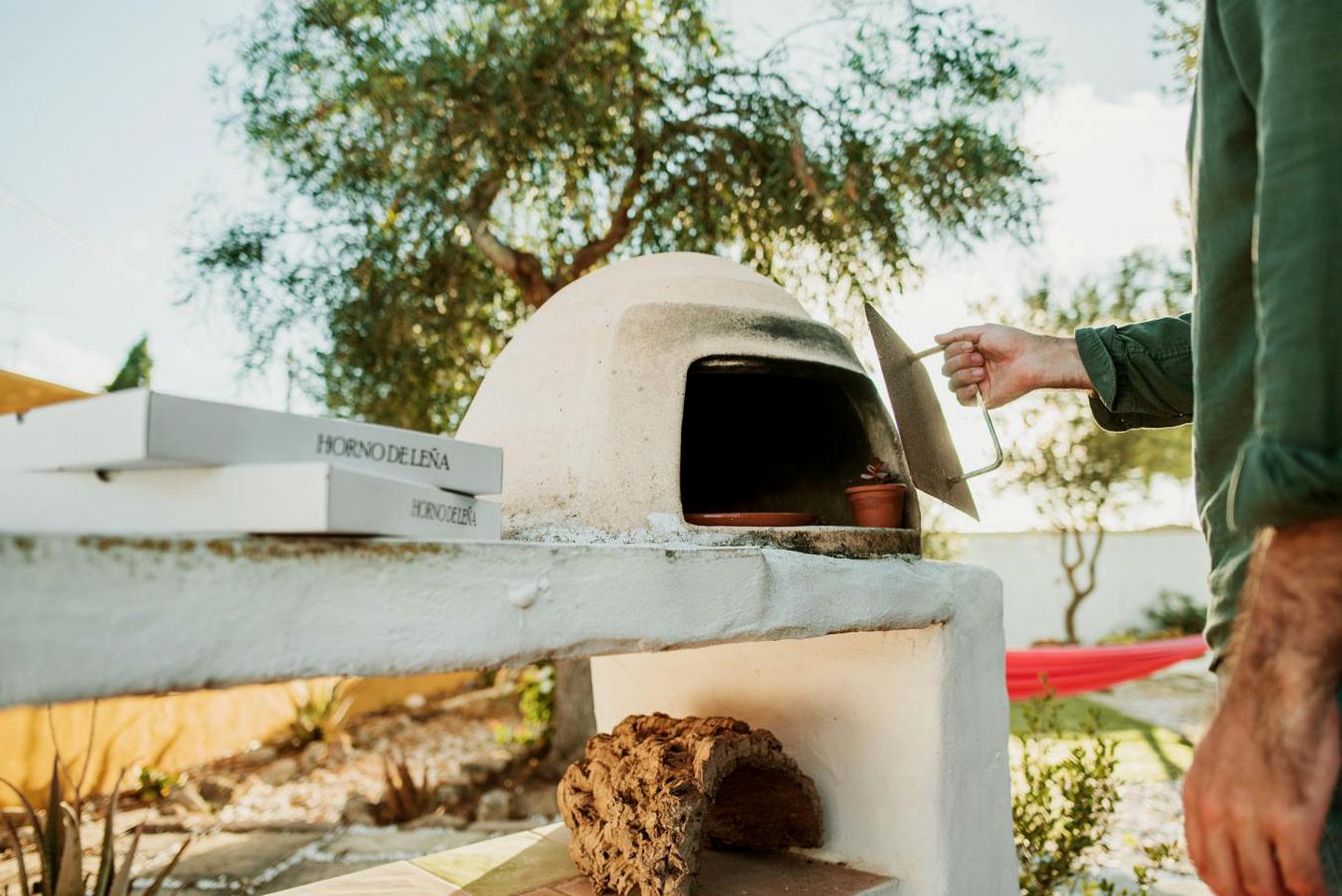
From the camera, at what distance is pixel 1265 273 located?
2.50 feet

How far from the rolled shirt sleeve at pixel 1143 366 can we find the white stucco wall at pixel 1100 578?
47.1ft

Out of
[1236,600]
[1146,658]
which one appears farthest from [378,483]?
[1146,658]

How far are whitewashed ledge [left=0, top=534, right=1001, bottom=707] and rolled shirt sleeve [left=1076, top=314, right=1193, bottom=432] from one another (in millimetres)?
635

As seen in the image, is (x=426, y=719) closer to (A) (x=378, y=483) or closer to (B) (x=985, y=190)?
(B) (x=985, y=190)

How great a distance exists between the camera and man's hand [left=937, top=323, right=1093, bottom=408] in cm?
182

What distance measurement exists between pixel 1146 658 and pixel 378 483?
653cm

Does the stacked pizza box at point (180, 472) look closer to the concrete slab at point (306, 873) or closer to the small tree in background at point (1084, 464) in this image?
the concrete slab at point (306, 873)

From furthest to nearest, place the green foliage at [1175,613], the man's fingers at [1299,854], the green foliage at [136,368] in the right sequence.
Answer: the green foliage at [1175,613] < the green foliage at [136,368] < the man's fingers at [1299,854]

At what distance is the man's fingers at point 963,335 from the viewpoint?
6.45 feet

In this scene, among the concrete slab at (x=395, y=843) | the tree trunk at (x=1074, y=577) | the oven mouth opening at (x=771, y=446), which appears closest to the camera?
the oven mouth opening at (x=771, y=446)

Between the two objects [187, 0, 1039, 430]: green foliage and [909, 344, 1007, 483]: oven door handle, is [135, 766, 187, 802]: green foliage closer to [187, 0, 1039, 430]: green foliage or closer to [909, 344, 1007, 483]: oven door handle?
[187, 0, 1039, 430]: green foliage

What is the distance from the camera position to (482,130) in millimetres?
4609

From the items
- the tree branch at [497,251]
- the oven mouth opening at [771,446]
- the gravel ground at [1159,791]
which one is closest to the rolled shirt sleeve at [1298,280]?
the gravel ground at [1159,791]

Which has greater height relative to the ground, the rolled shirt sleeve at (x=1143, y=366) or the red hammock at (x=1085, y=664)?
the rolled shirt sleeve at (x=1143, y=366)
